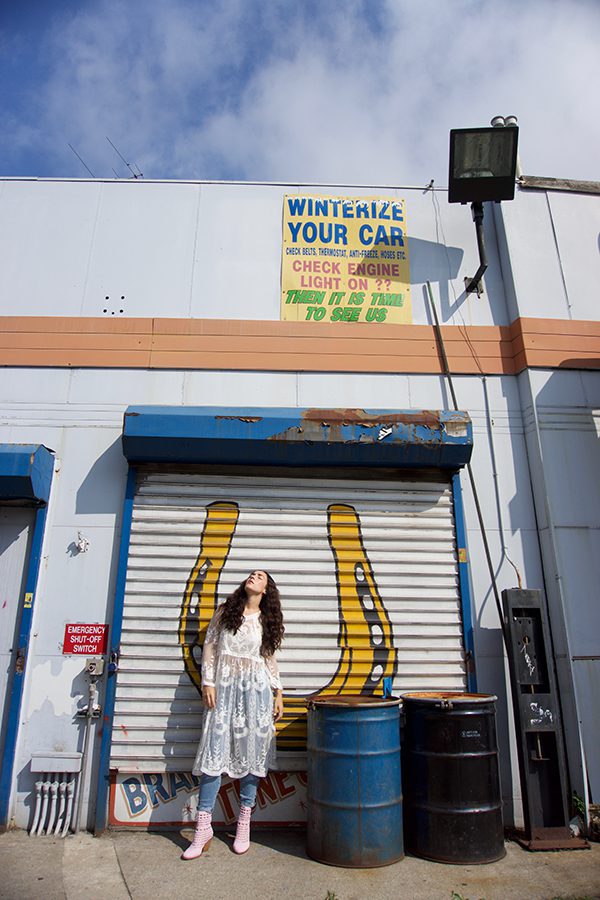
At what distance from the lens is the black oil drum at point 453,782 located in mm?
4402

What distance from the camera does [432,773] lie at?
454cm

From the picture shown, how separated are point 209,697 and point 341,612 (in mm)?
1470

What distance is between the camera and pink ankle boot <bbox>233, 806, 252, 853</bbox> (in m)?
4.56

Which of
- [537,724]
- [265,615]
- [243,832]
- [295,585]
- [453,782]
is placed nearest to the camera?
[453,782]

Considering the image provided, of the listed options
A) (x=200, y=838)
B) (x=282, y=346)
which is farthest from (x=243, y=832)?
(x=282, y=346)

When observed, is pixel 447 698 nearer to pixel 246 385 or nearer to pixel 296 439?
pixel 296 439

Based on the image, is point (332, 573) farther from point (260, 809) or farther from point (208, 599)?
point (260, 809)

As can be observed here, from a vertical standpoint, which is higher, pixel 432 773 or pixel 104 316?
pixel 104 316

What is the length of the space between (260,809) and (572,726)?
287cm

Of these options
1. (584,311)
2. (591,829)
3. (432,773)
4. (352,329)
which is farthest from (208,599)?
(584,311)

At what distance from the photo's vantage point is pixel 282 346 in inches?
255

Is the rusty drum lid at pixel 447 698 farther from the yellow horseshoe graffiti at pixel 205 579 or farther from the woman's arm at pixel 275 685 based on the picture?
the yellow horseshoe graffiti at pixel 205 579

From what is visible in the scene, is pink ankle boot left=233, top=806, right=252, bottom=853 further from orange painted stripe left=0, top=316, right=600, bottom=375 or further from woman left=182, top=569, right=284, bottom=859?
orange painted stripe left=0, top=316, right=600, bottom=375

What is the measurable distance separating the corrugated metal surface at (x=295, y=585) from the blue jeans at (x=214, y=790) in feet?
1.73
